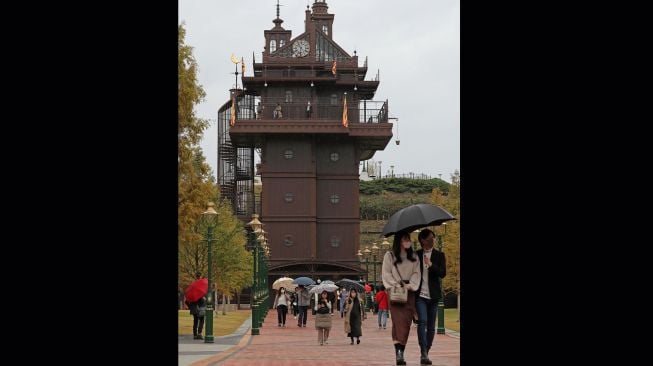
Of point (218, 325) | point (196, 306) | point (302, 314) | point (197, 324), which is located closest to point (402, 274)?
point (196, 306)

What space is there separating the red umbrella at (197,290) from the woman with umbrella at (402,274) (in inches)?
491

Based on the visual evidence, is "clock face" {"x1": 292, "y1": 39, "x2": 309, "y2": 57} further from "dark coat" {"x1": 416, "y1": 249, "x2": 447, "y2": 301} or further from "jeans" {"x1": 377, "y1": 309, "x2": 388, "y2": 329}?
"dark coat" {"x1": 416, "y1": 249, "x2": 447, "y2": 301}

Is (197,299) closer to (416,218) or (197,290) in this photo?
(197,290)

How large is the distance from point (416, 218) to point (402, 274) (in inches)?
33.3

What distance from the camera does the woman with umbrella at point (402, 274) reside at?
1388 centimetres

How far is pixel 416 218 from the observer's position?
1426 cm

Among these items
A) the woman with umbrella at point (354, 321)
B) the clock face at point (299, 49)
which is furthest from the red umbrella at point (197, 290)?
the clock face at point (299, 49)
